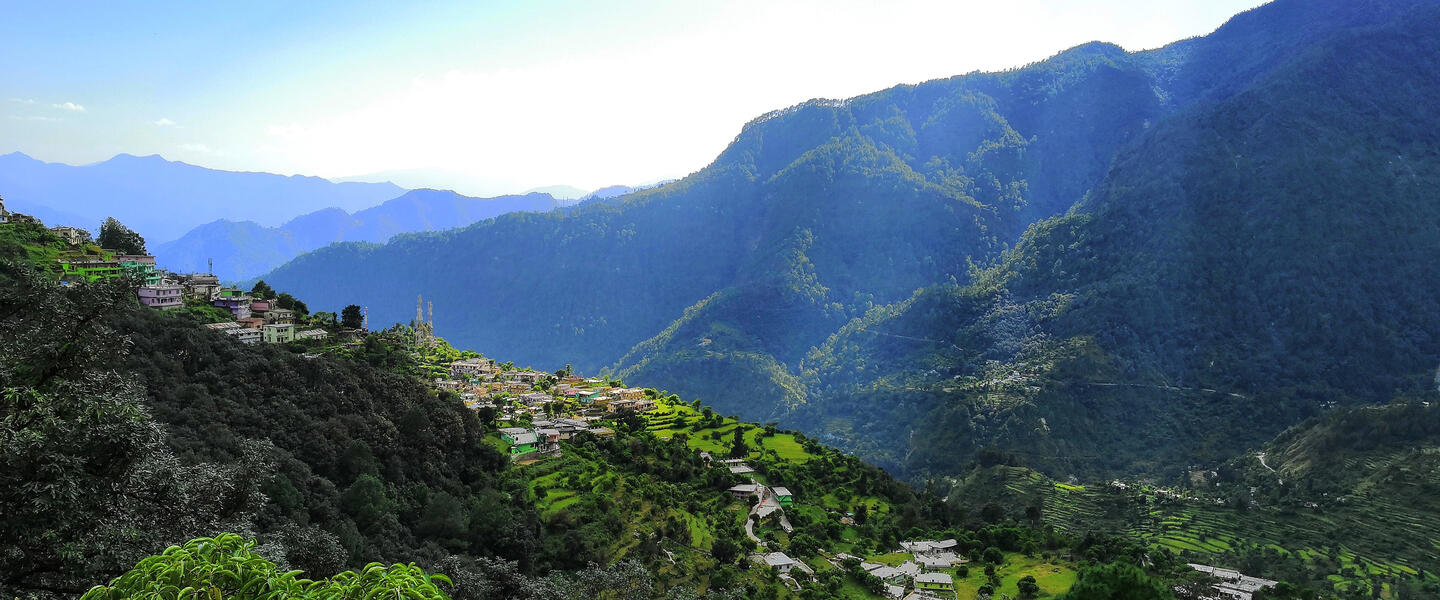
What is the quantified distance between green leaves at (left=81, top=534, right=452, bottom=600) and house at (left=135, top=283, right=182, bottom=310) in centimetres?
2868

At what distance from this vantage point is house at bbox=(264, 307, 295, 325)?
100 ft

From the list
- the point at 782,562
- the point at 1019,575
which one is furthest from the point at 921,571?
the point at 782,562

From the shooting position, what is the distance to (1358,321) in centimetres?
5931

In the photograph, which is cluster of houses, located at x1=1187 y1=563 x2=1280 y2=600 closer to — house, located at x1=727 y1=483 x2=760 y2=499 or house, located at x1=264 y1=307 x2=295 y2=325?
house, located at x1=727 y1=483 x2=760 y2=499

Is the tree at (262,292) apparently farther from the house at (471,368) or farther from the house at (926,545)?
the house at (926,545)

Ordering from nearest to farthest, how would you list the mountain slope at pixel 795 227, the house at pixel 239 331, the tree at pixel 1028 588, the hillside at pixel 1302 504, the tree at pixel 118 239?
the tree at pixel 1028 588 → the house at pixel 239 331 → the hillside at pixel 1302 504 → the tree at pixel 118 239 → the mountain slope at pixel 795 227

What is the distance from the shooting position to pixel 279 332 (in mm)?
29812

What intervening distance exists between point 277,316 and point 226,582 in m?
32.0

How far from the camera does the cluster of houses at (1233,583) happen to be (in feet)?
79.7

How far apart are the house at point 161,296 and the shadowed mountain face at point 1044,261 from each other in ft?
152

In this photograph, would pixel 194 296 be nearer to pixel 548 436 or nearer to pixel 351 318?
pixel 351 318

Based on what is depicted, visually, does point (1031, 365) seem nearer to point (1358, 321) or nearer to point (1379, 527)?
point (1358, 321)

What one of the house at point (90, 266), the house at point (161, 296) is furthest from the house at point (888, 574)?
the house at point (90, 266)

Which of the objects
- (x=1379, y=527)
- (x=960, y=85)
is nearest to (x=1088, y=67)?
(x=960, y=85)
